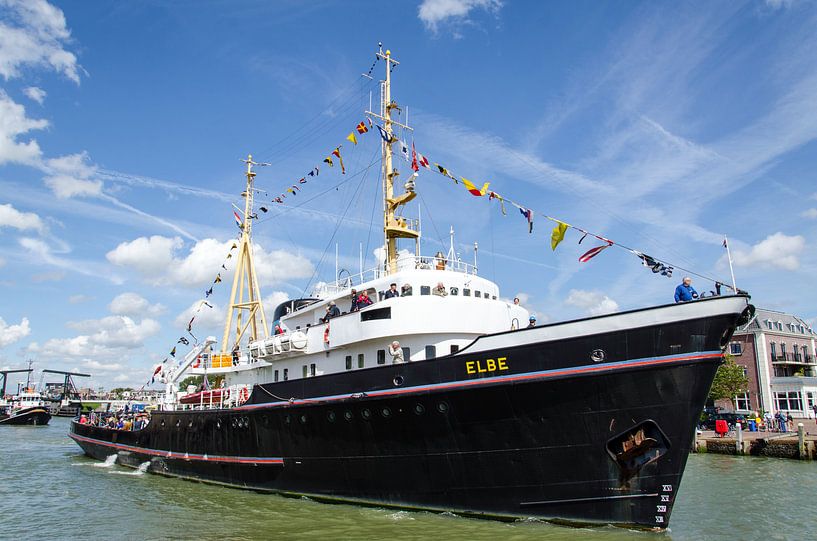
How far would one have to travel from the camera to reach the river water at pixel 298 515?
1164 cm

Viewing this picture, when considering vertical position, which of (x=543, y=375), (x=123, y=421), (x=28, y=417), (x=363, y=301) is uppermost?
(x=363, y=301)

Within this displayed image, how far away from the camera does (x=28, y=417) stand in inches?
2403

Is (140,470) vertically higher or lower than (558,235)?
lower

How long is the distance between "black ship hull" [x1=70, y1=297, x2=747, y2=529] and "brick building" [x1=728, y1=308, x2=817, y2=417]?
1258 inches

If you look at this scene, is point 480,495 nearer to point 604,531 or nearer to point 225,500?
point 604,531

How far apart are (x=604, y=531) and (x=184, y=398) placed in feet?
56.4

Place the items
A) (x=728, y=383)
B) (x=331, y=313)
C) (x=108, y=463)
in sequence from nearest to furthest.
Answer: (x=331, y=313), (x=108, y=463), (x=728, y=383)

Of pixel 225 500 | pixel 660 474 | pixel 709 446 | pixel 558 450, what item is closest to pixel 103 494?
pixel 225 500

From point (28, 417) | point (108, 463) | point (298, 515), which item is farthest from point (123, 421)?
point (28, 417)

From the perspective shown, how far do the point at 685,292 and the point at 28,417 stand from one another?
68.1 metres

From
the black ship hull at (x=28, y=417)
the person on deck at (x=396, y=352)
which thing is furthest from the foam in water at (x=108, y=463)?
the black ship hull at (x=28, y=417)

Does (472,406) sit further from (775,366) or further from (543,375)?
(775,366)

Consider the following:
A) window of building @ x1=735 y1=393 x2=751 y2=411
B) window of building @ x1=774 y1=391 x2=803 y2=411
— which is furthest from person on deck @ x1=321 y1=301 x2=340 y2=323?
window of building @ x1=774 y1=391 x2=803 y2=411

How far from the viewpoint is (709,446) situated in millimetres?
29219
